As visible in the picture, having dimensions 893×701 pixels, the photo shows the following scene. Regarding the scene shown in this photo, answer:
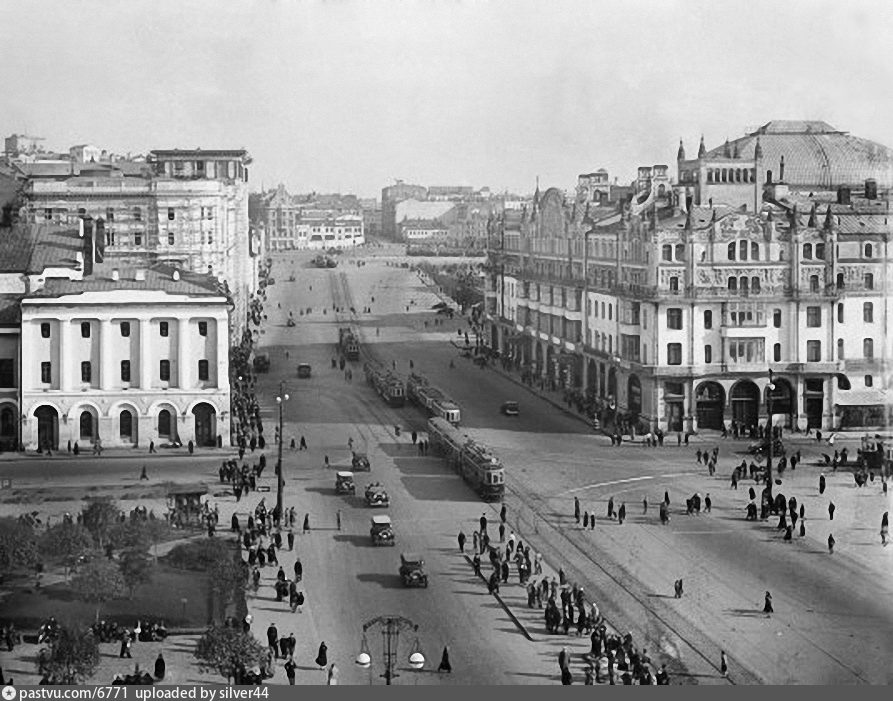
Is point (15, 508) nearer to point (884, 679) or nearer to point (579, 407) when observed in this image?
point (884, 679)

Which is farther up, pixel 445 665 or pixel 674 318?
pixel 674 318

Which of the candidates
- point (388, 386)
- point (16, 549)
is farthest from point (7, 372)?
point (16, 549)

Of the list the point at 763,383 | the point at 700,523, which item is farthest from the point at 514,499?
the point at 763,383

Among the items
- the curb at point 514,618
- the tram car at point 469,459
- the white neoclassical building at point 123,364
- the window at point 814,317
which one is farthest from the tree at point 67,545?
the window at point 814,317

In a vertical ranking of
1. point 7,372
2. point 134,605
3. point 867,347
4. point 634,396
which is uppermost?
point 867,347

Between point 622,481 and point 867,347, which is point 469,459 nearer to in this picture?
point 622,481

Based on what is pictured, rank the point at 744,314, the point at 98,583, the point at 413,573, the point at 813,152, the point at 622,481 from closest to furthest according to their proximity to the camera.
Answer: the point at 98,583 → the point at 413,573 → the point at 622,481 → the point at 744,314 → the point at 813,152
